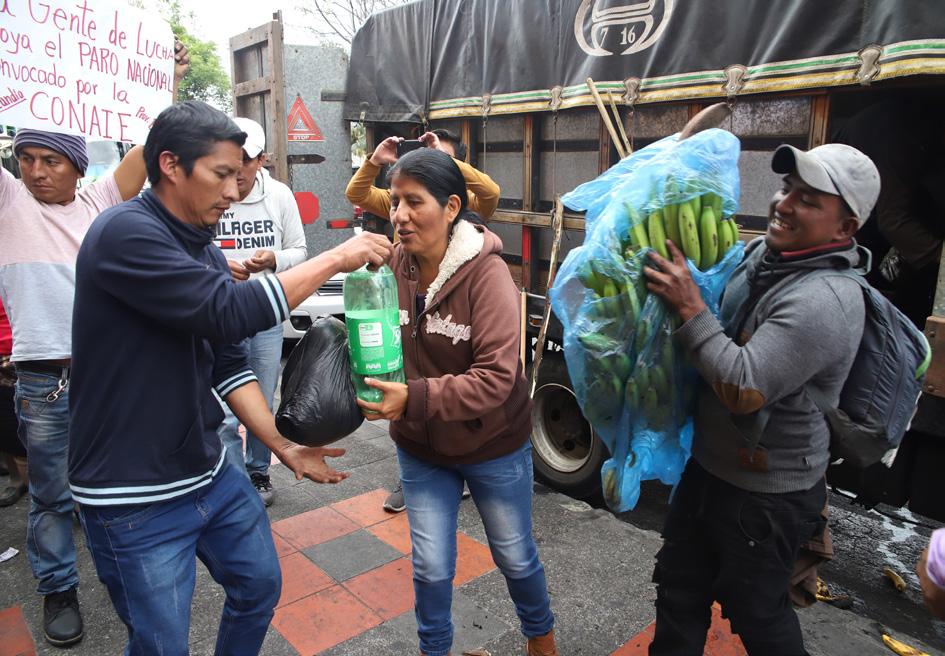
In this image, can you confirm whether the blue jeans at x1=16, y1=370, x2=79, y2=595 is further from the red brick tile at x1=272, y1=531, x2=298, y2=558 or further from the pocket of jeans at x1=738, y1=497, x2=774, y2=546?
the pocket of jeans at x1=738, y1=497, x2=774, y2=546

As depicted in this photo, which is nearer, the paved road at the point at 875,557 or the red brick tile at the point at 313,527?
the paved road at the point at 875,557

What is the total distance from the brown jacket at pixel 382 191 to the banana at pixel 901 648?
2.79 m

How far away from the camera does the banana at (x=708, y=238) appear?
6.74 ft

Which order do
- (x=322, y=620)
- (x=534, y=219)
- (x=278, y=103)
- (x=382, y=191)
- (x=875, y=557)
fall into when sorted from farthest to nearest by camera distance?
1. (x=278, y=103)
2. (x=534, y=219)
3. (x=382, y=191)
4. (x=875, y=557)
5. (x=322, y=620)

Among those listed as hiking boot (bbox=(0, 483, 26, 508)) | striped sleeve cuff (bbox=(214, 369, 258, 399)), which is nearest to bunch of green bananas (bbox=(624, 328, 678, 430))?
striped sleeve cuff (bbox=(214, 369, 258, 399))

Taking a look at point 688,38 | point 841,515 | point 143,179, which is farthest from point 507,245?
point 841,515

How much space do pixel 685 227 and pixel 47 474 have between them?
271 cm

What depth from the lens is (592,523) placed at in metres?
3.99

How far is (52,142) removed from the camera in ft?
9.14

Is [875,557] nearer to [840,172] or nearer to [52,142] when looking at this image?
[840,172]

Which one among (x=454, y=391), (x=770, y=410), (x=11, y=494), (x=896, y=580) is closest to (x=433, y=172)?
(x=454, y=391)

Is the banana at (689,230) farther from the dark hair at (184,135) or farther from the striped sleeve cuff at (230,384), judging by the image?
the striped sleeve cuff at (230,384)

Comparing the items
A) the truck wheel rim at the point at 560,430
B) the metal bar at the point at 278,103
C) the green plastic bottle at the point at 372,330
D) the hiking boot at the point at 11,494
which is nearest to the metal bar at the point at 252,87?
the metal bar at the point at 278,103

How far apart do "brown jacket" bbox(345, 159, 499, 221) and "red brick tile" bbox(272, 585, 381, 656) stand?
6.81 feet
